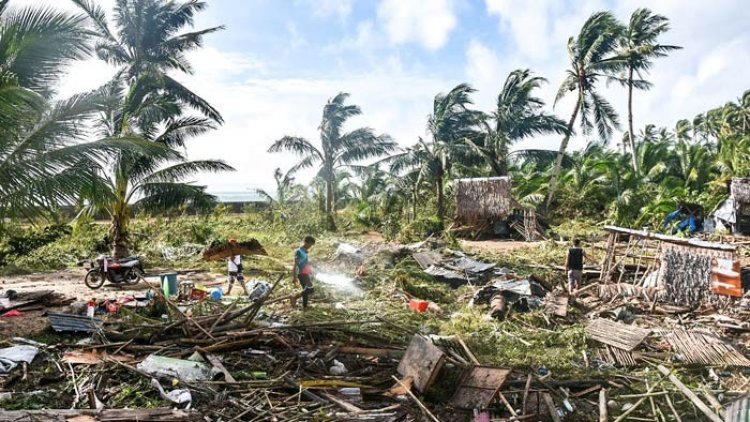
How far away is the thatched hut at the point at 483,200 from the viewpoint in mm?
19016

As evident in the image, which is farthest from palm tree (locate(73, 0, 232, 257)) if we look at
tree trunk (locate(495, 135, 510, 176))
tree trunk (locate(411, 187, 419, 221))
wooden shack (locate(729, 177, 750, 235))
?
wooden shack (locate(729, 177, 750, 235))

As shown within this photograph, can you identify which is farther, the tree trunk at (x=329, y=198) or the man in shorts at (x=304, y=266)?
the tree trunk at (x=329, y=198)

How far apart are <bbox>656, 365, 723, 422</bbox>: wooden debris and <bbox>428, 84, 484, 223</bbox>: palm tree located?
15034 millimetres

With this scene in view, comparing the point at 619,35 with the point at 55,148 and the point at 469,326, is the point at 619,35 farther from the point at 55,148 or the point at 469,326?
the point at 55,148

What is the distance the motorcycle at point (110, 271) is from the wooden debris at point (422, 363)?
750 cm

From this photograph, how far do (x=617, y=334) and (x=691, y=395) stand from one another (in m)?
2.11

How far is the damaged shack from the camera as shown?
19000 mm

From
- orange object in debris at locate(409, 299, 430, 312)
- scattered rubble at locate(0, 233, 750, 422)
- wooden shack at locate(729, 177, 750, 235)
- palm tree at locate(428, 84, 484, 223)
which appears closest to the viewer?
scattered rubble at locate(0, 233, 750, 422)

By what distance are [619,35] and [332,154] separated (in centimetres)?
1232

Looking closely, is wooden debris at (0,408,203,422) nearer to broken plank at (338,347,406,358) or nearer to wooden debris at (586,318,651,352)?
broken plank at (338,347,406,358)

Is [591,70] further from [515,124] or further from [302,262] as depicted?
[302,262]

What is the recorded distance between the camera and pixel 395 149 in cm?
2220

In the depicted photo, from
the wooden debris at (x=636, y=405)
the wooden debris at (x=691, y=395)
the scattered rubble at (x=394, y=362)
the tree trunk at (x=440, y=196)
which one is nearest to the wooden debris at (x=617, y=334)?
the scattered rubble at (x=394, y=362)

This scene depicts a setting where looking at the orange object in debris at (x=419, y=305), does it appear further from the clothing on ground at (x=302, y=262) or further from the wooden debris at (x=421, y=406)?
the wooden debris at (x=421, y=406)
